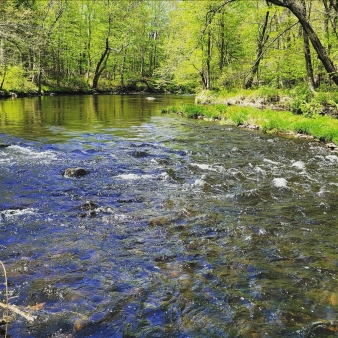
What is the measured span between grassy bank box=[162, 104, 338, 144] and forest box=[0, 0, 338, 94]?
212 centimetres

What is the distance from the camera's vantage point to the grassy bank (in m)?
15.2

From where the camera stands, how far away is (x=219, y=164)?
11281mm

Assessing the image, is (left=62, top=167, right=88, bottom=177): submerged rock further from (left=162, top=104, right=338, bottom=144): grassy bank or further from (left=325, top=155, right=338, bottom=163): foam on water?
(left=162, top=104, right=338, bottom=144): grassy bank

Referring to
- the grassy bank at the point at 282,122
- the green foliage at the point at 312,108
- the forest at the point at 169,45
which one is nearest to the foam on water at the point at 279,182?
the grassy bank at the point at 282,122

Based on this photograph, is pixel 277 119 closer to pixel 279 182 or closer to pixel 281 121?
pixel 281 121

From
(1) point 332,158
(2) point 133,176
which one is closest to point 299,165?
(1) point 332,158

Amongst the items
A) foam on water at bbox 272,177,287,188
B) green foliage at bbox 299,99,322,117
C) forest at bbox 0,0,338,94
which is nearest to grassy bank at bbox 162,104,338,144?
green foliage at bbox 299,99,322,117

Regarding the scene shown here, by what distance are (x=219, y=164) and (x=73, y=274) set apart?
7.39m

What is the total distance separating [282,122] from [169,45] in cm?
2259

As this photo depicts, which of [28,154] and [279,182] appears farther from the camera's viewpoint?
[28,154]

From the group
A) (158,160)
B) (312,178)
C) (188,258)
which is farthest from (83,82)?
(188,258)

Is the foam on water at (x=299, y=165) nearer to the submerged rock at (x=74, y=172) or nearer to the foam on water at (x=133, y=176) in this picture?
the foam on water at (x=133, y=176)

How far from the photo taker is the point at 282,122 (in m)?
17.3

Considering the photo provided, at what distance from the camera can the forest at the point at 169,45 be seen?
734 inches
